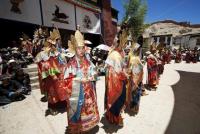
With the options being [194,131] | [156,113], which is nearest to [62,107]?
[156,113]

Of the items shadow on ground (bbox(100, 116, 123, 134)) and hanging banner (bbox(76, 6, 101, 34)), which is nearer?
shadow on ground (bbox(100, 116, 123, 134))

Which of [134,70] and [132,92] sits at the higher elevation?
[134,70]

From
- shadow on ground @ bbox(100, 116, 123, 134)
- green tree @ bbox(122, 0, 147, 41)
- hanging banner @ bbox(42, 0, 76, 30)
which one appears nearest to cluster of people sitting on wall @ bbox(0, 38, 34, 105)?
shadow on ground @ bbox(100, 116, 123, 134)

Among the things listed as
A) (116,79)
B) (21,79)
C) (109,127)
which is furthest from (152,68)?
(21,79)

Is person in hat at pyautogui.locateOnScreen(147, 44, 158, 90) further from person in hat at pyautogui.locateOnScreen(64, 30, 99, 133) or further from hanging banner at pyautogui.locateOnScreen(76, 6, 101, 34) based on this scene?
hanging banner at pyautogui.locateOnScreen(76, 6, 101, 34)

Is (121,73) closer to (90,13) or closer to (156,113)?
(156,113)

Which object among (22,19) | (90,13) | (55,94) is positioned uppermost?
(90,13)

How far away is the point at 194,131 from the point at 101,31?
13.6 metres

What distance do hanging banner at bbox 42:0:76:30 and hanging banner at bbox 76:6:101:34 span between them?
0.78 metres

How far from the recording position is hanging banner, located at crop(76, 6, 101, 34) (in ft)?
42.2

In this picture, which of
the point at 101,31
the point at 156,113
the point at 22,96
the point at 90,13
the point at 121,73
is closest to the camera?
the point at 121,73

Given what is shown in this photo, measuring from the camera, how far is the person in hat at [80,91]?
10.3 ft

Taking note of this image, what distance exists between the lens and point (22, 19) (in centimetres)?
828

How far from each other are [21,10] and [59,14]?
3.01 m
